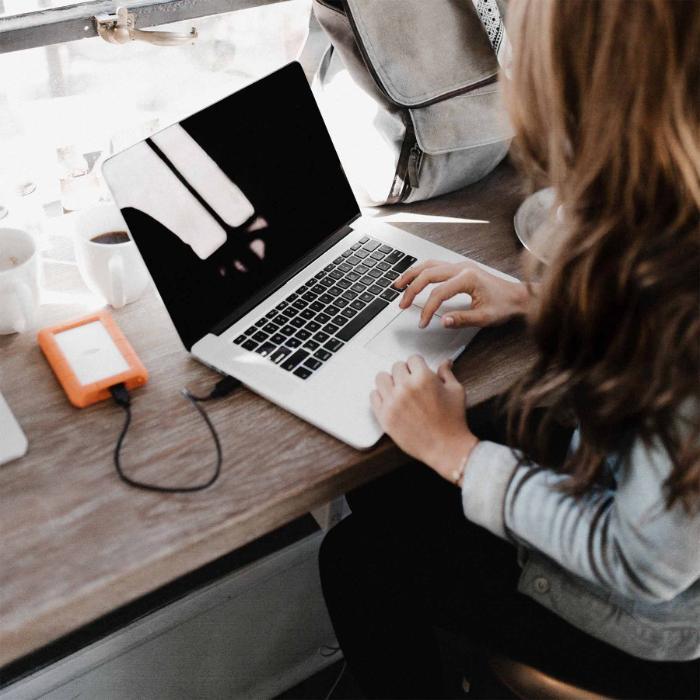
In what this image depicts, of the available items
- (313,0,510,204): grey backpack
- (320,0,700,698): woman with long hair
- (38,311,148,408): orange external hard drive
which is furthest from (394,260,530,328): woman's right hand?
(38,311,148,408): orange external hard drive

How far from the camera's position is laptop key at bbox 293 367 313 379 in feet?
2.63

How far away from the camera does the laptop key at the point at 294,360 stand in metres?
0.81

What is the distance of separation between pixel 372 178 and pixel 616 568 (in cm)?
68

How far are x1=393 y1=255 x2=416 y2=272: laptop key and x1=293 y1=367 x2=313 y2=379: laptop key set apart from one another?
9.3 inches

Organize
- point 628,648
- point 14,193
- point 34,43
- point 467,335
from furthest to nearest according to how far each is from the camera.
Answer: point 14,193 < point 34,43 < point 467,335 < point 628,648

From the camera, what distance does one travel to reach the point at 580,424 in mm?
666

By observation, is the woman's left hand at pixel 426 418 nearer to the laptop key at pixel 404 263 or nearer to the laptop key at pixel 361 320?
the laptop key at pixel 361 320

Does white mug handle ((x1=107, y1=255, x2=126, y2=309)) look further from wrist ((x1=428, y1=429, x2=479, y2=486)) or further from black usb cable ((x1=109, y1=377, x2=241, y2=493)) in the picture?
wrist ((x1=428, y1=429, x2=479, y2=486))

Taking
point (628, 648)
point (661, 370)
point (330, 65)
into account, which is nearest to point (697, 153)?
point (661, 370)

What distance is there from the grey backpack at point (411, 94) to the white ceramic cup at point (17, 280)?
0.49 m

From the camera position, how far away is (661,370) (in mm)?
577

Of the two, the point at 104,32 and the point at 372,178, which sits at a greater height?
the point at 104,32

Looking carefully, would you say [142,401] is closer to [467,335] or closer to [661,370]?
[467,335]

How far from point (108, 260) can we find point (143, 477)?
0.30 metres
